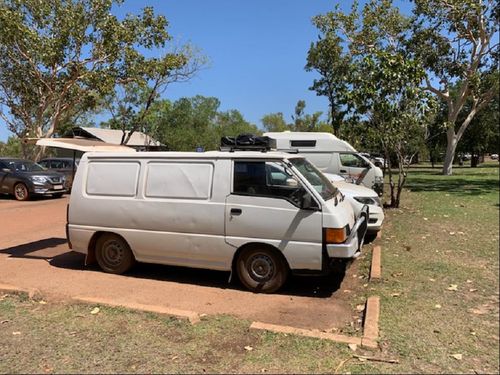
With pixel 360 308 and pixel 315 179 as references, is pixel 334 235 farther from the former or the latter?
pixel 315 179

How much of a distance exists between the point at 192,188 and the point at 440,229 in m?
3.29

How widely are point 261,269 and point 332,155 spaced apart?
36.0ft

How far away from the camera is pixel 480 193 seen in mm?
2418

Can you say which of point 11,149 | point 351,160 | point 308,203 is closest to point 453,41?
point 351,160

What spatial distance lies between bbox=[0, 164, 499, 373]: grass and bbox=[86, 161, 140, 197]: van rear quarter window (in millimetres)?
1743

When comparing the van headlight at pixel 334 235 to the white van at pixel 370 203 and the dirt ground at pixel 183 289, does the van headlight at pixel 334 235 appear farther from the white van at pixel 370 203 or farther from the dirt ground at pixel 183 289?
the white van at pixel 370 203

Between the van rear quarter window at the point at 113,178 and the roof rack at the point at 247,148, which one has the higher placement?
the roof rack at the point at 247,148

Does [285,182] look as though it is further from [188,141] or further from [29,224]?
[188,141]

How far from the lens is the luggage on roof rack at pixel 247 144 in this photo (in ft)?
21.2

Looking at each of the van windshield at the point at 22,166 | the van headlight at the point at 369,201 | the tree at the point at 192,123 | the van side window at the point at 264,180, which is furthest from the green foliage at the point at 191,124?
the van side window at the point at 264,180

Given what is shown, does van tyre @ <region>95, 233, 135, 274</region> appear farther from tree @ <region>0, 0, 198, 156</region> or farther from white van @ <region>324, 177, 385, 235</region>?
tree @ <region>0, 0, 198, 156</region>

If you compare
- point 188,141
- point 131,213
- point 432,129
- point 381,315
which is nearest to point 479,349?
point 381,315

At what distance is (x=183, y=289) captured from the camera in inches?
244

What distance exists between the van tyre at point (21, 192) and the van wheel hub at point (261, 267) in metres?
14.1
